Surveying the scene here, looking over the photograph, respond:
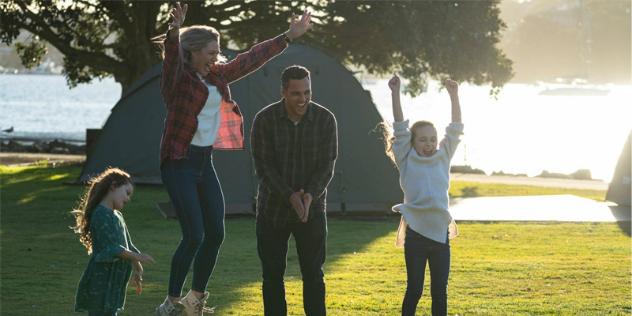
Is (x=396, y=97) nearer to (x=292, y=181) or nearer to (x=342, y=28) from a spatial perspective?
(x=292, y=181)

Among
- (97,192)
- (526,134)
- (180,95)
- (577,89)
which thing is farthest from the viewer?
(577,89)

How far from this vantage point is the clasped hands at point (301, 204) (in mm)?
4676

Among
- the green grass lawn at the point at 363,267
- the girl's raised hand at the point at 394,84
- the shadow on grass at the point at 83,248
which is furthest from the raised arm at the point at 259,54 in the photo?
the shadow on grass at the point at 83,248

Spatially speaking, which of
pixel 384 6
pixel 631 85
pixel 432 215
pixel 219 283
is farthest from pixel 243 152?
pixel 631 85

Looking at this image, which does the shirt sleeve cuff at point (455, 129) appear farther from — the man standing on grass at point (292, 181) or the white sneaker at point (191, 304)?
the white sneaker at point (191, 304)

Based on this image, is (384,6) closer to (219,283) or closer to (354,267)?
(354,267)

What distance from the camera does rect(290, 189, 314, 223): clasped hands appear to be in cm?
468

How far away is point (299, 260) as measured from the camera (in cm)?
482

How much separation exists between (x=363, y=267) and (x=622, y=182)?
23.5 feet

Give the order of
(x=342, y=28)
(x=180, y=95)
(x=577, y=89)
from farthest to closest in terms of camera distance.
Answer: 1. (x=577, y=89)
2. (x=342, y=28)
3. (x=180, y=95)

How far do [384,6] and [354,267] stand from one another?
31.6 ft

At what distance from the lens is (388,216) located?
12.7 meters

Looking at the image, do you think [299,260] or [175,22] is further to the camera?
[299,260]

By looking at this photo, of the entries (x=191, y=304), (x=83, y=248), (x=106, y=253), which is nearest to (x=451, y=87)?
(x=191, y=304)
